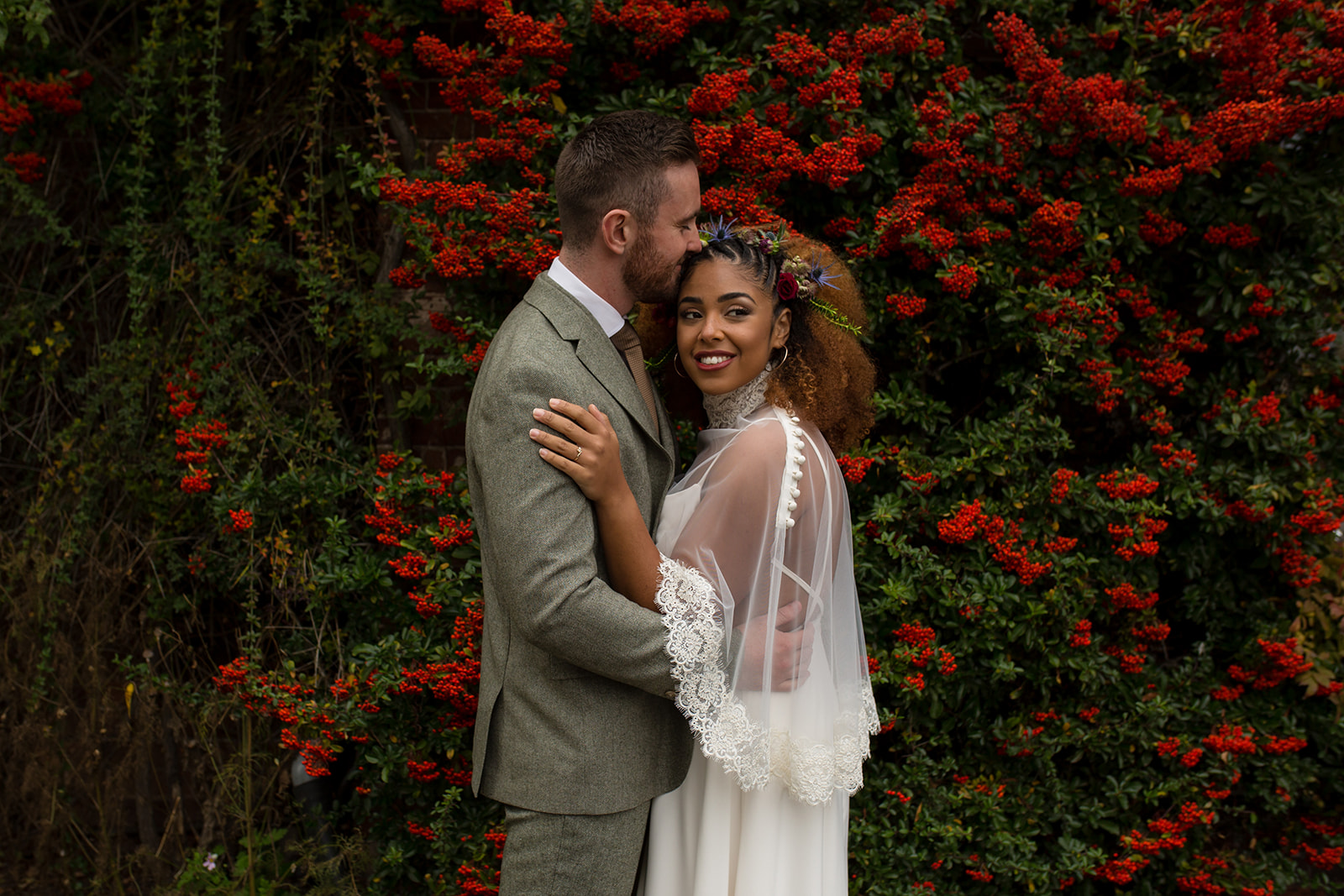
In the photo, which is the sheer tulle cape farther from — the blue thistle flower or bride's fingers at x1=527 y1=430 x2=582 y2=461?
the blue thistle flower

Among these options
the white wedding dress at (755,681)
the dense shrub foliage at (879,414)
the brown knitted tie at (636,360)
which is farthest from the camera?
the dense shrub foliage at (879,414)

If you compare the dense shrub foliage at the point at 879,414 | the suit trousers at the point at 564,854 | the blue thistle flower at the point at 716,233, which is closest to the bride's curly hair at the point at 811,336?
the blue thistle flower at the point at 716,233

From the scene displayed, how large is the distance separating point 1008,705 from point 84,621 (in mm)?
3295

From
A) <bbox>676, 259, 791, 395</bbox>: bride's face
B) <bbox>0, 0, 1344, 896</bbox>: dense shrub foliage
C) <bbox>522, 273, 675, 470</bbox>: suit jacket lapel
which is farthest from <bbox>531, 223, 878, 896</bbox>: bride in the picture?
<bbox>0, 0, 1344, 896</bbox>: dense shrub foliage

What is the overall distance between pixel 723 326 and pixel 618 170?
0.39m

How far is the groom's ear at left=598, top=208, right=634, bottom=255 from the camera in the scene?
1743 mm

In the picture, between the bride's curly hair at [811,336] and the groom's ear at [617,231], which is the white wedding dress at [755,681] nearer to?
the bride's curly hair at [811,336]

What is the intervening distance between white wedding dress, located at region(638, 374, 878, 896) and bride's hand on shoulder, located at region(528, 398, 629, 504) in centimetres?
21

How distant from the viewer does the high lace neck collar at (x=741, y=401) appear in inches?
75.1

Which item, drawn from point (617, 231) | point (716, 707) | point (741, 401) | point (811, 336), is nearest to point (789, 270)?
point (811, 336)

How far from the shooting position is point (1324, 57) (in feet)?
8.38

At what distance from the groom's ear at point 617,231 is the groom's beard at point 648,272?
2cm

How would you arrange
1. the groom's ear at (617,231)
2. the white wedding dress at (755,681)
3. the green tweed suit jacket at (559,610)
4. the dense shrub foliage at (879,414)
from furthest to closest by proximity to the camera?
the dense shrub foliage at (879,414) → the groom's ear at (617,231) → the white wedding dress at (755,681) → the green tweed suit jacket at (559,610)

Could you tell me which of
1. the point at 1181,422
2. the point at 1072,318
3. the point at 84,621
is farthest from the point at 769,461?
the point at 84,621
